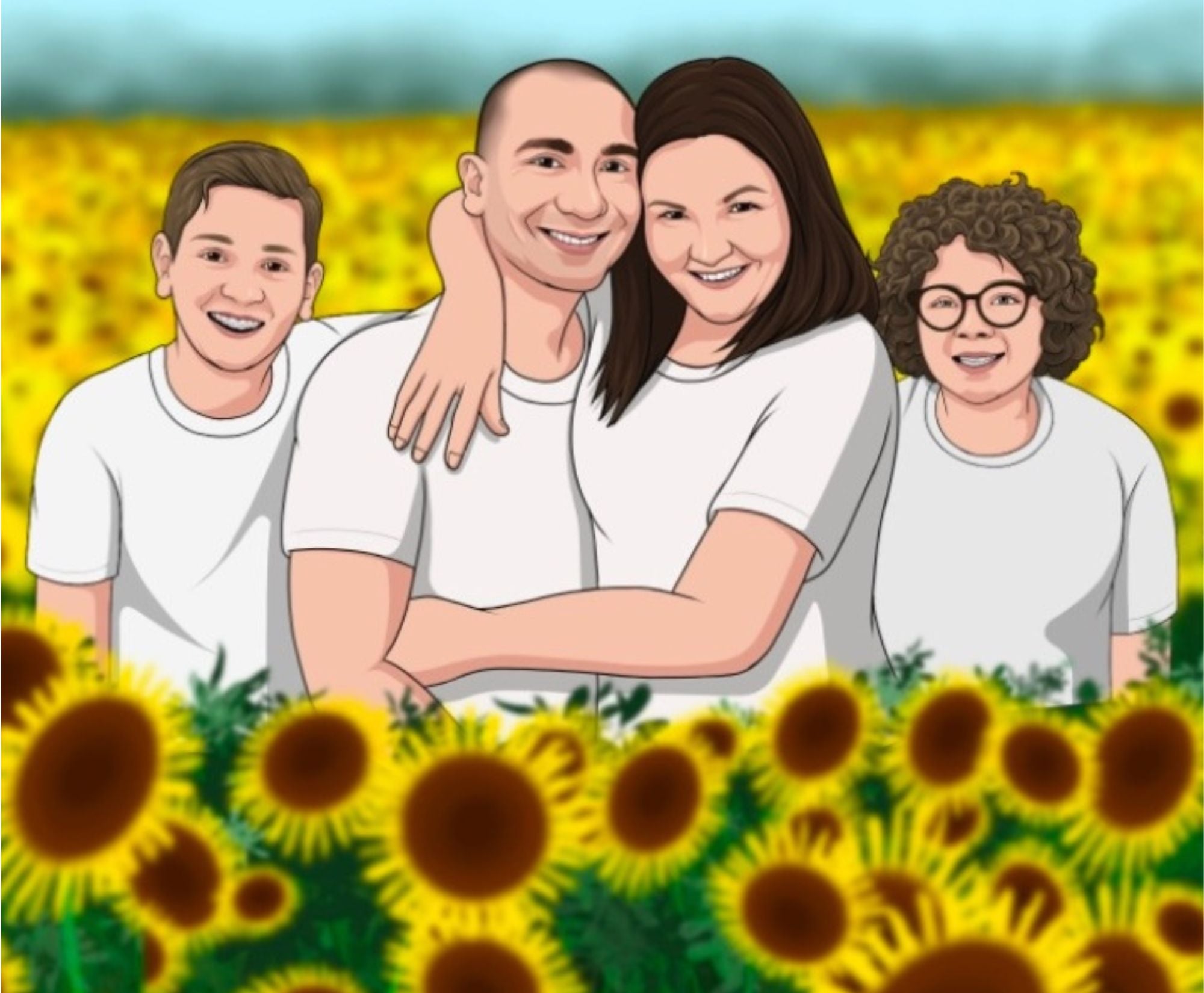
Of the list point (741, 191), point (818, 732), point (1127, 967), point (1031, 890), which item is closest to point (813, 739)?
point (818, 732)

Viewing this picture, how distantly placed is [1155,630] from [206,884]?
3.34ft

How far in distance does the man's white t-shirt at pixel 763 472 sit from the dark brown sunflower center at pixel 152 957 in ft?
1.68

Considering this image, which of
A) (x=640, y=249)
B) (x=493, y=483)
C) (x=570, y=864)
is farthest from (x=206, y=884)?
(x=640, y=249)

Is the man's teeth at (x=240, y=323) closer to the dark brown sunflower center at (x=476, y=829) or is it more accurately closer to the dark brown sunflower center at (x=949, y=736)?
the dark brown sunflower center at (x=476, y=829)

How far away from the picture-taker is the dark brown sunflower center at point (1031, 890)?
1.25 metres

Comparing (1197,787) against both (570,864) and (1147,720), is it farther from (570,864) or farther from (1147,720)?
(570,864)

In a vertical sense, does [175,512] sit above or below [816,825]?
above

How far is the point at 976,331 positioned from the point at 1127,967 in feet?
2.14

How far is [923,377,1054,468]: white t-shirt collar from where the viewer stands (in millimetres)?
1517

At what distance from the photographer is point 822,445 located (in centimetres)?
148

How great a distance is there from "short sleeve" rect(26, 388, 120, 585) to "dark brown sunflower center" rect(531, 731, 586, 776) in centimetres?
50

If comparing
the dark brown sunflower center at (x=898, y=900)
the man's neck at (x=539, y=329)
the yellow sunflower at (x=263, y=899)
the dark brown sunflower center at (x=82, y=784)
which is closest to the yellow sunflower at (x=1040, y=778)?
the dark brown sunflower center at (x=898, y=900)

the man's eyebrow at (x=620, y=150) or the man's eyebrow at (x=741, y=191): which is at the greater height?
the man's eyebrow at (x=620, y=150)

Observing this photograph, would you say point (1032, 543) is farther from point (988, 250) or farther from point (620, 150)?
point (620, 150)
